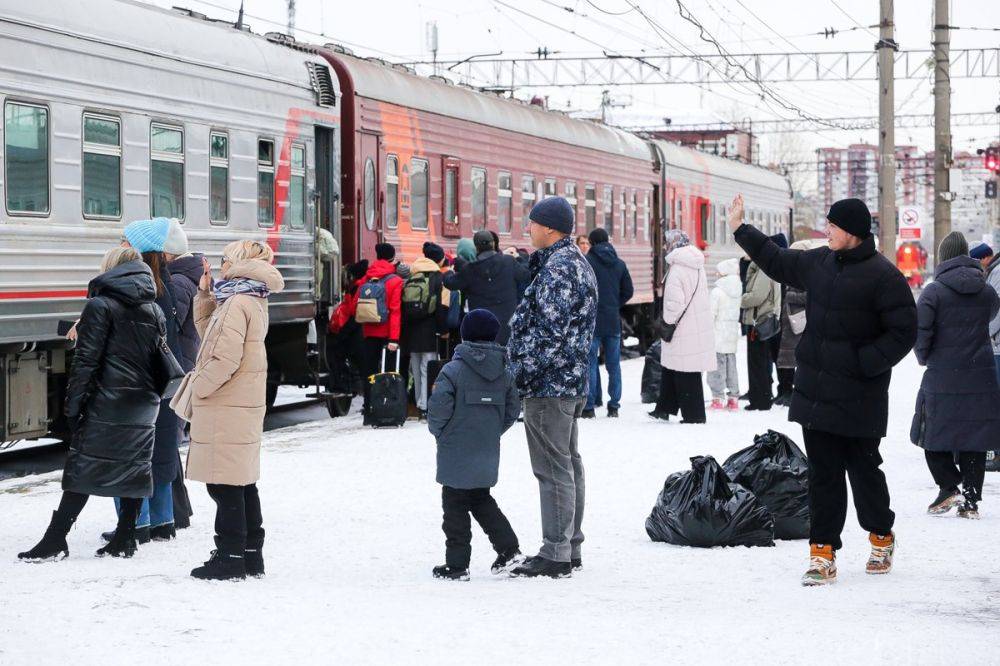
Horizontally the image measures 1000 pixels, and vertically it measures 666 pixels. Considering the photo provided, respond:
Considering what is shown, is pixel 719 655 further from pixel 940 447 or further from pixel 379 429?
pixel 379 429

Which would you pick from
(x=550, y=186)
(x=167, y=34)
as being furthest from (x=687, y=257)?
(x=550, y=186)

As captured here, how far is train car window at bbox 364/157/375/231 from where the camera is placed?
56.1ft

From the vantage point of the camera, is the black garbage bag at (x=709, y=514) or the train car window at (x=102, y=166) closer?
the black garbage bag at (x=709, y=514)

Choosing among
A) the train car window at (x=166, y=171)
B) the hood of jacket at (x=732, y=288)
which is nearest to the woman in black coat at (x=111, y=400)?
the train car window at (x=166, y=171)

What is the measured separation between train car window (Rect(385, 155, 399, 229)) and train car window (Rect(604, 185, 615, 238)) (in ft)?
28.5

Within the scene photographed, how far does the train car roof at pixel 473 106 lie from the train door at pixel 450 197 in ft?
1.96

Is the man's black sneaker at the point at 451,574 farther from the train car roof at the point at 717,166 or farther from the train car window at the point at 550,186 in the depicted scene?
the train car roof at the point at 717,166

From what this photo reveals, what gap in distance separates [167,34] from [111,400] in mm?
5878

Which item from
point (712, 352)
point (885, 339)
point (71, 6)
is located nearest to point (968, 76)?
point (712, 352)

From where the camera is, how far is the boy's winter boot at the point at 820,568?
7859 mm

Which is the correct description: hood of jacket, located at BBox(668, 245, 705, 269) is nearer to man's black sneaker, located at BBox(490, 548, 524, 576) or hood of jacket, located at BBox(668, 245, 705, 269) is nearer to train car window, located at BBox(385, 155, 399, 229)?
train car window, located at BBox(385, 155, 399, 229)

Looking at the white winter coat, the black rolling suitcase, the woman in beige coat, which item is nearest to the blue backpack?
the black rolling suitcase

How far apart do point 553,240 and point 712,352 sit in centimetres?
711

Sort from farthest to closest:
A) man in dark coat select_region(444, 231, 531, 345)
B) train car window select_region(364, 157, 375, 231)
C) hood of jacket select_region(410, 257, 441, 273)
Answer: train car window select_region(364, 157, 375, 231) → hood of jacket select_region(410, 257, 441, 273) → man in dark coat select_region(444, 231, 531, 345)
